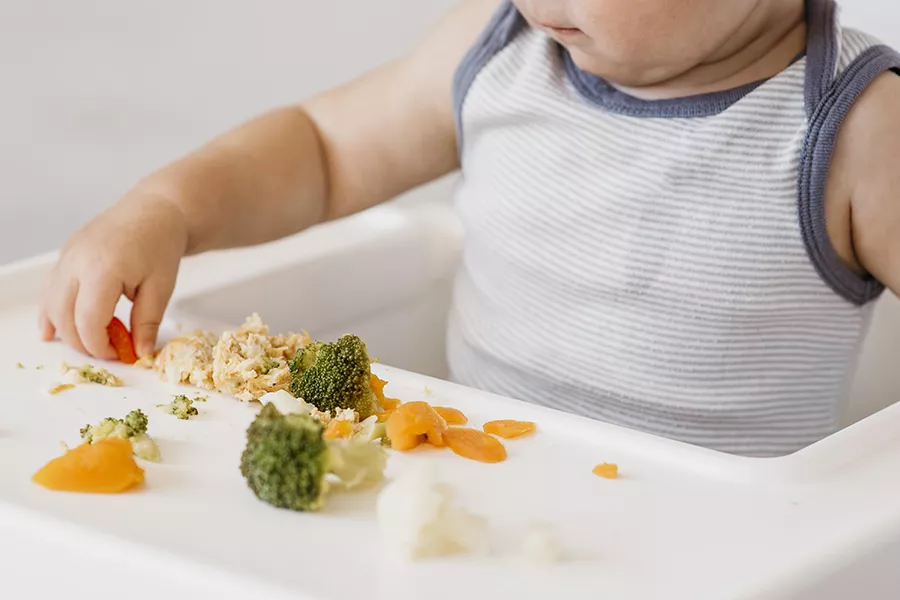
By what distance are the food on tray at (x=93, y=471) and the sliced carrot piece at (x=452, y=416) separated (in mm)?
173

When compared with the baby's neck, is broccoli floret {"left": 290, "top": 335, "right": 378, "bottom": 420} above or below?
below

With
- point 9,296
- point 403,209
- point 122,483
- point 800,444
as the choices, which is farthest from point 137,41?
point 122,483

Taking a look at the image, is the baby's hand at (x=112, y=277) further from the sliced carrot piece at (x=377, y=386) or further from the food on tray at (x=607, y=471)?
the food on tray at (x=607, y=471)

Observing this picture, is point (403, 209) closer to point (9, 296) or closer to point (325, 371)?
point (9, 296)

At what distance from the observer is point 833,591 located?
21.6 inches

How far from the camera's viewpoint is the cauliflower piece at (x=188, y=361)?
29.7 inches

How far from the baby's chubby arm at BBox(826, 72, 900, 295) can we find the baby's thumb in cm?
47

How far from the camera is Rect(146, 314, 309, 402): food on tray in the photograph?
74 centimetres

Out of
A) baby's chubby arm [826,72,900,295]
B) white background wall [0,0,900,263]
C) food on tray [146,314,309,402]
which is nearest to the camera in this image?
food on tray [146,314,309,402]

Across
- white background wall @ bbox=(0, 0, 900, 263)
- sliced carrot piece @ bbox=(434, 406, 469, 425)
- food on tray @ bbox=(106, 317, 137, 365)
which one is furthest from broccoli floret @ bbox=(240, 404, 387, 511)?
white background wall @ bbox=(0, 0, 900, 263)

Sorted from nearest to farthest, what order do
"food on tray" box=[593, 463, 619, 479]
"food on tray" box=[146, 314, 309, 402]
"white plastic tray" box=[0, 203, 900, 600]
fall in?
1. "white plastic tray" box=[0, 203, 900, 600]
2. "food on tray" box=[593, 463, 619, 479]
3. "food on tray" box=[146, 314, 309, 402]

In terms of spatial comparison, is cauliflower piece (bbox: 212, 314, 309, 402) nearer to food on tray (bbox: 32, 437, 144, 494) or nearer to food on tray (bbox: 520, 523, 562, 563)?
food on tray (bbox: 32, 437, 144, 494)

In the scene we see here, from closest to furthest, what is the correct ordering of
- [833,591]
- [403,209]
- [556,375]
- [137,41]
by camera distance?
[833,591], [556,375], [403,209], [137,41]

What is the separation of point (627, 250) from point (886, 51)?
24 cm
